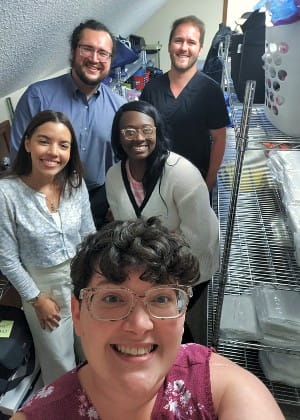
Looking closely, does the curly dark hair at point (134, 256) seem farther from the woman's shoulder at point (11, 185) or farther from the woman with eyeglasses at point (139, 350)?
the woman's shoulder at point (11, 185)

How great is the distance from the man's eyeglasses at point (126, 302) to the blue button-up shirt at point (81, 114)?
3.54ft

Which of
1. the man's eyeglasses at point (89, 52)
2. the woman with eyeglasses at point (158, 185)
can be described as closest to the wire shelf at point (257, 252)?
the woman with eyeglasses at point (158, 185)

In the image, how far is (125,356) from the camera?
1.77ft

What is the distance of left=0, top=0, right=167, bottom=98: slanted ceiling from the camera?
983mm

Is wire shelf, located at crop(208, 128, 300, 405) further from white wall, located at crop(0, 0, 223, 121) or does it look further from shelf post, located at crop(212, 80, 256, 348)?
white wall, located at crop(0, 0, 223, 121)

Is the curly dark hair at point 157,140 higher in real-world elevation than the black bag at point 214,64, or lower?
lower

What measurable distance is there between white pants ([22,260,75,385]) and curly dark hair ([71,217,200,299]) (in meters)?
0.57

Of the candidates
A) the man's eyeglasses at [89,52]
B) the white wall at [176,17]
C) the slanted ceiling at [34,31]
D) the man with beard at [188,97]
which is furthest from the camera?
the white wall at [176,17]

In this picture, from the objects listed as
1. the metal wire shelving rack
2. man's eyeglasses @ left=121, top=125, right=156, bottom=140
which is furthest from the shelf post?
man's eyeglasses @ left=121, top=125, right=156, bottom=140

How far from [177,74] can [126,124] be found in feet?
1.95

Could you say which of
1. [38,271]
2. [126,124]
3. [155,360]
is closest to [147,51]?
[126,124]

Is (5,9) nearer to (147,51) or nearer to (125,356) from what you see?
(125,356)

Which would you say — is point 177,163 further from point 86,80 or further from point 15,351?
point 15,351

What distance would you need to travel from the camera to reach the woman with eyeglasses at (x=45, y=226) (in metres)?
1.08
